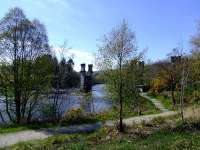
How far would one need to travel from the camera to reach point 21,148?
49.0 feet

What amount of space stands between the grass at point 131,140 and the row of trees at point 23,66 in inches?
356

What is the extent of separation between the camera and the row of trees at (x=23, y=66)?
2608 centimetres

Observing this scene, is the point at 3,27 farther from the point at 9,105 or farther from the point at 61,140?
the point at 61,140

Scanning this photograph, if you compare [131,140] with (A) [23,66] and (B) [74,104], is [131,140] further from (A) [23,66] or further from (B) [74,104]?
(B) [74,104]

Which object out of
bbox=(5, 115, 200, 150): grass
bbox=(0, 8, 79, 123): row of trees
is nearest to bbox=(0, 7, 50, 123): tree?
bbox=(0, 8, 79, 123): row of trees

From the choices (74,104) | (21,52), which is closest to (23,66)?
(21,52)

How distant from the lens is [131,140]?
15.4 metres

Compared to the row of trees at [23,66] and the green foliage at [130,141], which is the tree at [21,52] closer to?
the row of trees at [23,66]

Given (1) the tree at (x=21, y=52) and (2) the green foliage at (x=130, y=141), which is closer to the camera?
(2) the green foliage at (x=130, y=141)

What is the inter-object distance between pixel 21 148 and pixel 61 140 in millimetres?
2311

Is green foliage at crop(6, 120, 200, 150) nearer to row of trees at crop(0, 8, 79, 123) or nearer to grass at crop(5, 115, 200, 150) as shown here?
grass at crop(5, 115, 200, 150)

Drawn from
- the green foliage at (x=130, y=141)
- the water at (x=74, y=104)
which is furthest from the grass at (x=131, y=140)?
the water at (x=74, y=104)

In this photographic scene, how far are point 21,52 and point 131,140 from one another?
1377cm

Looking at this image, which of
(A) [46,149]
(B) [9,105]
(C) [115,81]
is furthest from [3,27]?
(A) [46,149]
